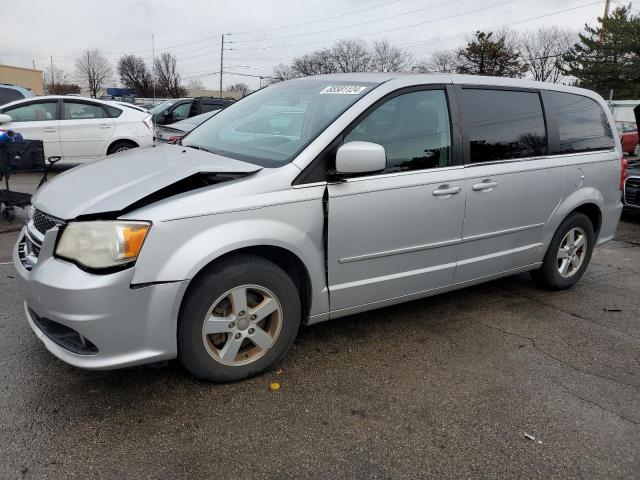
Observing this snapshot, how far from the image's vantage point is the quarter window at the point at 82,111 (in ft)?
33.6

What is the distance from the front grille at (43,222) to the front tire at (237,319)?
0.76m

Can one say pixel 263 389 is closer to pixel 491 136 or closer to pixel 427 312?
pixel 427 312

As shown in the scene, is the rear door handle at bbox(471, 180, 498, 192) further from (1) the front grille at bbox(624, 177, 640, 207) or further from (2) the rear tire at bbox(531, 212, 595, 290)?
(1) the front grille at bbox(624, 177, 640, 207)

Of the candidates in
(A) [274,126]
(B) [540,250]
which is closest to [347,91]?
(A) [274,126]

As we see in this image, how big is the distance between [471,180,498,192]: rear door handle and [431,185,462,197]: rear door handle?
168 millimetres

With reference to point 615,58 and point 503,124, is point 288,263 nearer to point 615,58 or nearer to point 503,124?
point 503,124

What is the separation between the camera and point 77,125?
10.2 meters

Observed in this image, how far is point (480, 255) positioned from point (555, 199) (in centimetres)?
94

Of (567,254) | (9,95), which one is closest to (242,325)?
(567,254)

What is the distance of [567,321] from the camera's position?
4.20m

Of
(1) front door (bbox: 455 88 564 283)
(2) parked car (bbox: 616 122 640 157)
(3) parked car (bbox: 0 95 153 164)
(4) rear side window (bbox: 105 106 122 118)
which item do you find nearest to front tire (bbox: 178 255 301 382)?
(1) front door (bbox: 455 88 564 283)

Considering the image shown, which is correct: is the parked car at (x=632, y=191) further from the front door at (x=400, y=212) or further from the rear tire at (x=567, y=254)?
the front door at (x=400, y=212)

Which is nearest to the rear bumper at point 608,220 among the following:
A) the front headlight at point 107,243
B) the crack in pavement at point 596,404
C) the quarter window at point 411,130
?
the quarter window at point 411,130

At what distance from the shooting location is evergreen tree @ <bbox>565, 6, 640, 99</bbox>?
127 ft
